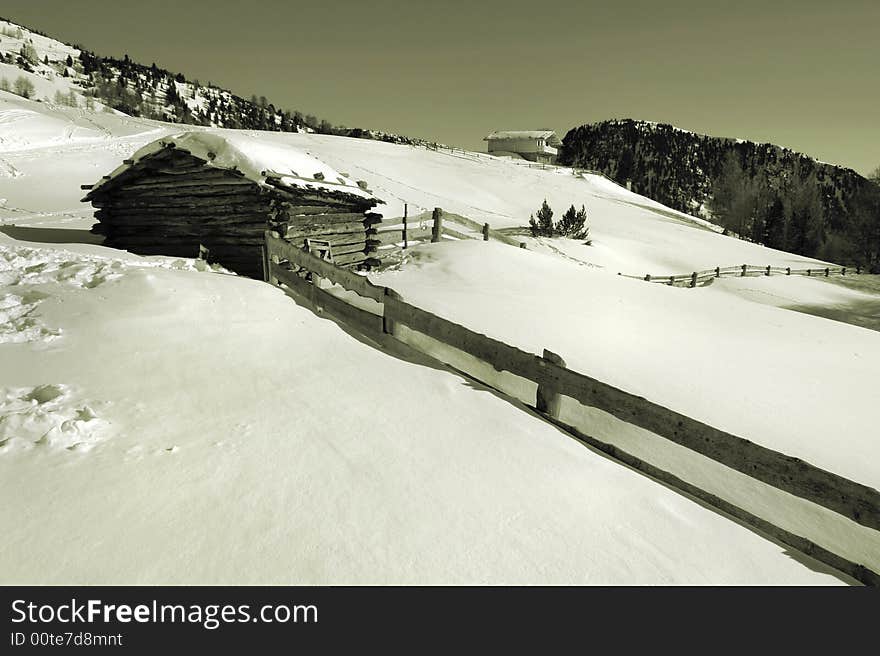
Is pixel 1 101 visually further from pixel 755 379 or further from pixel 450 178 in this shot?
pixel 755 379

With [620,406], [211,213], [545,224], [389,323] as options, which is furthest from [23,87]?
[620,406]

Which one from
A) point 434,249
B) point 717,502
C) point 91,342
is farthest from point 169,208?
point 717,502

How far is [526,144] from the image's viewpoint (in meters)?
89.5

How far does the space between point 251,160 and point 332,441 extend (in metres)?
9.78

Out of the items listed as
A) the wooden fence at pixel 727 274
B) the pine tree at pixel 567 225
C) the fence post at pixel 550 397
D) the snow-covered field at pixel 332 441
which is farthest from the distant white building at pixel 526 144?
the fence post at pixel 550 397

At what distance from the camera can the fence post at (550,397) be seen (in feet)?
16.9

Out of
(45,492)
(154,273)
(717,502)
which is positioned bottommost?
(717,502)

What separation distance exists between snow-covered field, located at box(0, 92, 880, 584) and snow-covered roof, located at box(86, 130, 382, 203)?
9.77 feet

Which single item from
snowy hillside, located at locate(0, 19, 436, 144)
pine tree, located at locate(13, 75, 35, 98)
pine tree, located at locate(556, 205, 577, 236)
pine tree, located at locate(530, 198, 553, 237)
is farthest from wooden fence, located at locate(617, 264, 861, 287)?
pine tree, located at locate(13, 75, 35, 98)

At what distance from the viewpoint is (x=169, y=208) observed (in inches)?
519

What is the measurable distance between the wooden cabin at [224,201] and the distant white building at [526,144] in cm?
8255

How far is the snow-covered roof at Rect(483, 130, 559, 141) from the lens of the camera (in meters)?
88.8

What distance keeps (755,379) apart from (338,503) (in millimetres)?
8300
